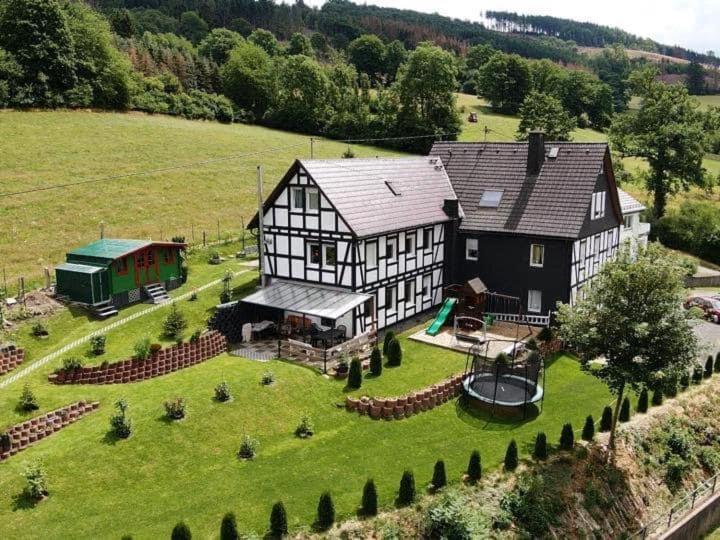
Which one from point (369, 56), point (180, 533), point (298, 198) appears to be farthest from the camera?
point (369, 56)

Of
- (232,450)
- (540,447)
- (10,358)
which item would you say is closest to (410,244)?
(540,447)

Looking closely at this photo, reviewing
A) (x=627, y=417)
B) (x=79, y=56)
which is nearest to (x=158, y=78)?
(x=79, y=56)

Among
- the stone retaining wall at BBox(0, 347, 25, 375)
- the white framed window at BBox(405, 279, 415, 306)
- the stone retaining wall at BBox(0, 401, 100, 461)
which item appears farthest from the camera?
the white framed window at BBox(405, 279, 415, 306)

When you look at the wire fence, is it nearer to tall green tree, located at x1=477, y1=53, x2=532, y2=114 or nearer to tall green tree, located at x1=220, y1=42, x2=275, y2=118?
tall green tree, located at x1=220, y1=42, x2=275, y2=118

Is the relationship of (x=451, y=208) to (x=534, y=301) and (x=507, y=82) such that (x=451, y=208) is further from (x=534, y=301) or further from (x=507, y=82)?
(x=507, y=82)

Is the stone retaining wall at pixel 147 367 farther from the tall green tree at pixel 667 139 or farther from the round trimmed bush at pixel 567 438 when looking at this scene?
the tall green tree at pixel 667 139

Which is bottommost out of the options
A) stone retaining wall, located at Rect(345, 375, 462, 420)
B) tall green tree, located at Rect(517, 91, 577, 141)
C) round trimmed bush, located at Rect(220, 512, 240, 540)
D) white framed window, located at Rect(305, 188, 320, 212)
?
stone retaining wall, located at Rect(345, 375, 462, 420)

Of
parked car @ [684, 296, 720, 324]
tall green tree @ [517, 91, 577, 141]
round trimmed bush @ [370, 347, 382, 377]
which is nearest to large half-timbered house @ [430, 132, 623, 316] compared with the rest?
parked car @ [684, 296, 720, 324]
